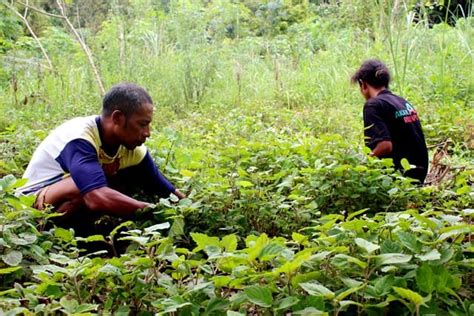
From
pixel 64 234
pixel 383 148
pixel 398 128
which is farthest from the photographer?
pixel 398 128

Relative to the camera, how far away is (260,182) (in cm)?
281

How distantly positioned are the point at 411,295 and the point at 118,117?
7.67 feet

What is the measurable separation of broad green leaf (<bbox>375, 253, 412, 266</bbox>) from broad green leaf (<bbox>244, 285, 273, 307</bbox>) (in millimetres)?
273

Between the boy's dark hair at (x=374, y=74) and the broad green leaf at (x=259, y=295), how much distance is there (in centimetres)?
332

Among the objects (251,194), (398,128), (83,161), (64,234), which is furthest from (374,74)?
(64,234)

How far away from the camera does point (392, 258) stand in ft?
4.72

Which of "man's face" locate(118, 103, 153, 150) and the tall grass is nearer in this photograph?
"man's face" locate(118, 103, 153, 150)

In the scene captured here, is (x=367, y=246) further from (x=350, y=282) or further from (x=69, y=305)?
(x=69, y=305)

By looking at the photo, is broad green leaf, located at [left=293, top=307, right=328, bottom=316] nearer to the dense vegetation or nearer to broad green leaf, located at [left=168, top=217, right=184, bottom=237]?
the dense vegetation

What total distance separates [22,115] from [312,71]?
3.78 metres

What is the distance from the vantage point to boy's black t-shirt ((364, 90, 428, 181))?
166 inches

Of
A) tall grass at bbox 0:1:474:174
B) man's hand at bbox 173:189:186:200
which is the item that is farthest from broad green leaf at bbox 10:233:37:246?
tall grass at bbox 0:1:474:174

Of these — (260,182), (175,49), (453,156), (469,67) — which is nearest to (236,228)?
(260,182)

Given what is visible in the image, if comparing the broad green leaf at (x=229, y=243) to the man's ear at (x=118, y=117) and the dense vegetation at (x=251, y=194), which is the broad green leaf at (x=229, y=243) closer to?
the dense vegetation at (x=251, y=194)
